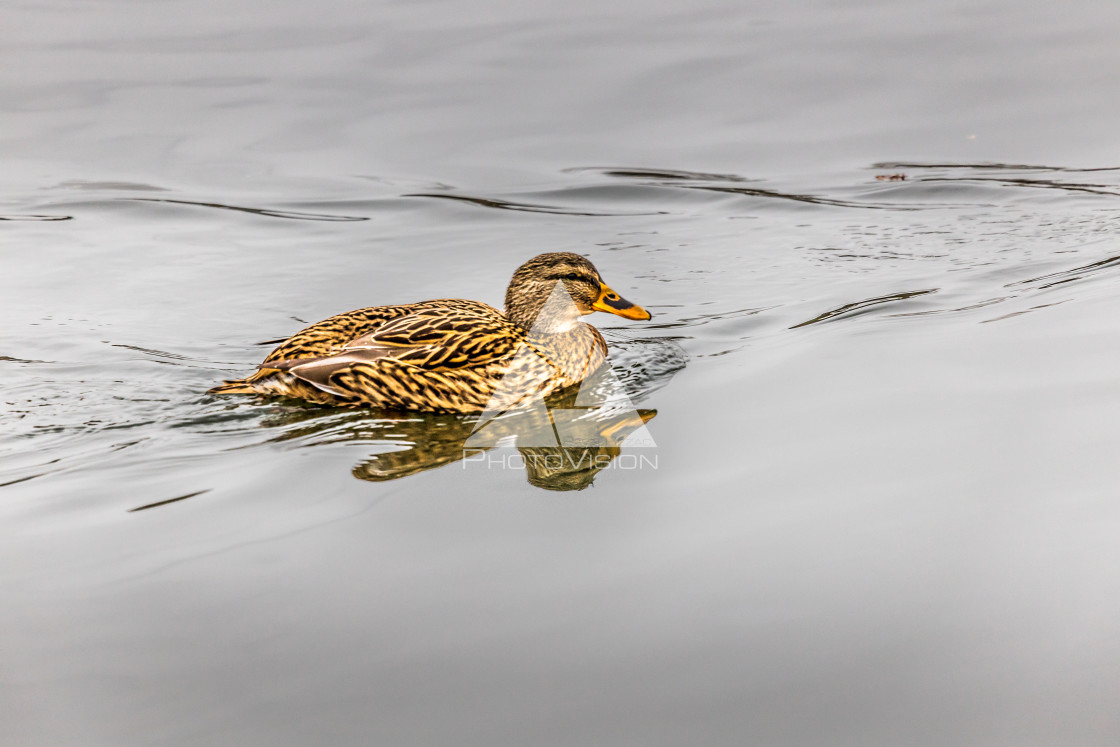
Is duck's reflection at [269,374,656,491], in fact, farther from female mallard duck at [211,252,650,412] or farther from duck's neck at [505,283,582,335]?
duck's neck at [505,283,582,335]

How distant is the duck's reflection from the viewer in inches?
193

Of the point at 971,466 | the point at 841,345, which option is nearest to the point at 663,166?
the point at 841,345

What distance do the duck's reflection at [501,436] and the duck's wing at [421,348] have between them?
0.24m

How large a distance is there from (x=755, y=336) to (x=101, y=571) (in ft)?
13.4

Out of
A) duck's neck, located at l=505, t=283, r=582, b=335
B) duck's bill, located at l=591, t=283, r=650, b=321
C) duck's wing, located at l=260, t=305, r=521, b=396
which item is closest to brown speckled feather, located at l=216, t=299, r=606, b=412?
duck's wing, located at l=260, t=305, r=521, b=396

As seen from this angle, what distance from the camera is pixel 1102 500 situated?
379 cm

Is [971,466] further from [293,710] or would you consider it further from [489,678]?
[293,710]

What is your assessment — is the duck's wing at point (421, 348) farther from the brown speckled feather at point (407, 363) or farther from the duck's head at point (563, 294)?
the duck's head at point (563, 294)

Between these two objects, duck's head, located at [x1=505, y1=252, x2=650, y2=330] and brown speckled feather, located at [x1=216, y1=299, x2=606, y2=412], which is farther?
duck's head, located at [x1=505, y1=252, x2=650, y2=330]

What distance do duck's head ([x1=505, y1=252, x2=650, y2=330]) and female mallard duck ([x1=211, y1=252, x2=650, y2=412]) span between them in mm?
11

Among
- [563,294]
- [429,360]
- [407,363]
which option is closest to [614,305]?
[563,294]

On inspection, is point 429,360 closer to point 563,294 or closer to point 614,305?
point 563,294

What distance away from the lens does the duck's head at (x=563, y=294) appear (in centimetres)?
657

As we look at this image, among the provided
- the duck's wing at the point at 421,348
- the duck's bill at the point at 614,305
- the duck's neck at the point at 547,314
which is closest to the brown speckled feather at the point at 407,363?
the duck's wing at the point at 421,348
